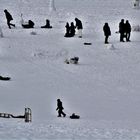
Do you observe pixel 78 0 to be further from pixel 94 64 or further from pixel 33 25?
pixel 94 64

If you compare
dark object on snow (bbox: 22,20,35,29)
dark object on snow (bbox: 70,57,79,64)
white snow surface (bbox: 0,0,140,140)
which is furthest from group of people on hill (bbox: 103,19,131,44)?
dark object on snow (bbox: 22,20,35,29)

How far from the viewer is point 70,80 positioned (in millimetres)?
26453

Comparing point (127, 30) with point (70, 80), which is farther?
point (127, 30)

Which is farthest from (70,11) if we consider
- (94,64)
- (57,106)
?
(57,106)

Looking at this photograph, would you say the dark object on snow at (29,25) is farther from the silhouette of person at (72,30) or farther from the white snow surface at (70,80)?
the silhouette of person at (72,30)

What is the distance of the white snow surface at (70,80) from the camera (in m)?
16.1

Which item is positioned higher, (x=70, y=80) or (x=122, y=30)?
(x=122, y=30)

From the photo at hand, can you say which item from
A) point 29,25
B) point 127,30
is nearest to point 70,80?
point 127,30

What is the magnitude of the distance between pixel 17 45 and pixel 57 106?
462 inches

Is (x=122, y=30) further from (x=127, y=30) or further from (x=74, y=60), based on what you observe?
(x=74, y=60)

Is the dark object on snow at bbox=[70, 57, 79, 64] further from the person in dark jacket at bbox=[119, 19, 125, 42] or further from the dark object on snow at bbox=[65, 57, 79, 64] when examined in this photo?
the person in dark jacket at bbox=[119, 19, 125, 42]

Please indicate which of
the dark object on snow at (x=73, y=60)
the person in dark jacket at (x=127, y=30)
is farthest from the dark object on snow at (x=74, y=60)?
the person in dark jacket at (x=127, y=30)

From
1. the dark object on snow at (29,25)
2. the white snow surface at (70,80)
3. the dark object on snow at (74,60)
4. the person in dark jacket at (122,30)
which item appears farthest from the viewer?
the dark object on snow at (29,25)

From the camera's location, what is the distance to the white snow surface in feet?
53.0
